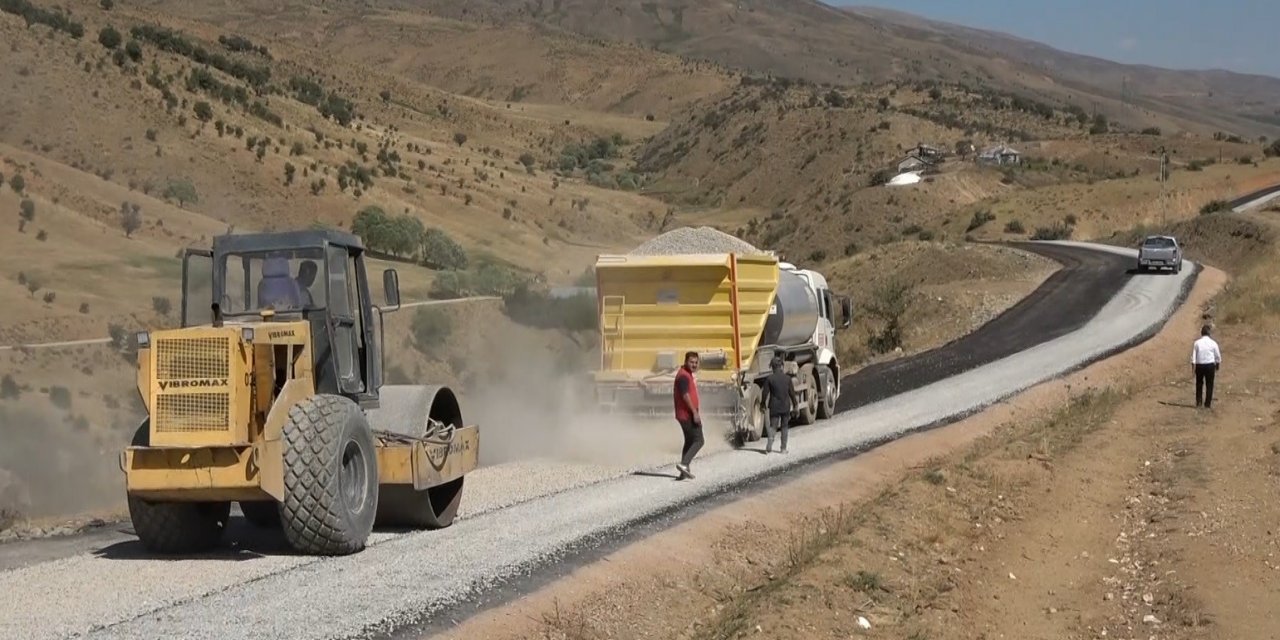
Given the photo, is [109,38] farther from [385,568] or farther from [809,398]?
[385,568]

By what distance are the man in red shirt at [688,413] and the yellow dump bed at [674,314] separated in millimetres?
3693

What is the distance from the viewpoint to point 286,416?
41.0ft

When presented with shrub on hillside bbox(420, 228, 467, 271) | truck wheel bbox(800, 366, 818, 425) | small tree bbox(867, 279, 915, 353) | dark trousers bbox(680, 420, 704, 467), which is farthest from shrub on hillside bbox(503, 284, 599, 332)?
dark trousers bbox(680, 420, 704, 467)

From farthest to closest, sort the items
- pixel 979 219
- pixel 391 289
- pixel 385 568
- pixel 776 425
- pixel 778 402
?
pixel 979 219, pixel 776 425, pixel 778 402, pixel 391 289, pixel 385 568

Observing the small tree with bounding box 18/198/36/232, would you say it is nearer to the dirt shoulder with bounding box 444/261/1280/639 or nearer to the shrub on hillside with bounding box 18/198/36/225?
the shrub on hillside with bounding box 18/198/36/225

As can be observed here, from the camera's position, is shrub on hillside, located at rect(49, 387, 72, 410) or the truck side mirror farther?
shrub on hillside, located at rect(49, 387, 72, 410)

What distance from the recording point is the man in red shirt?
745 inches

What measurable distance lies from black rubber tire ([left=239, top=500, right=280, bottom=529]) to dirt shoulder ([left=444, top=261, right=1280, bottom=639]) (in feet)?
12.5

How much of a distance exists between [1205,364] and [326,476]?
22702 mm

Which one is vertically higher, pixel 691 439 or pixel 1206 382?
pixel 691 439

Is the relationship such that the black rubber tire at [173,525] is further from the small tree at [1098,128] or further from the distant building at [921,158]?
the small tree at [1098,128]

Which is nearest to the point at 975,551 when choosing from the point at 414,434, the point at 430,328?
the point at 414,434

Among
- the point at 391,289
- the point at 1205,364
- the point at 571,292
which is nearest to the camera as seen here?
the point at 391,289

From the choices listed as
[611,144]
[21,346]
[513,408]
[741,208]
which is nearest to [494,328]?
[21,346]
